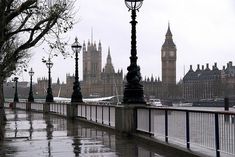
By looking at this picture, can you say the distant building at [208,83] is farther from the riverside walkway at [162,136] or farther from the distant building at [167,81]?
the riverside walkway at [162,136]

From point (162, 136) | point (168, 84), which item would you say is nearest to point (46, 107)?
point (162, 136)

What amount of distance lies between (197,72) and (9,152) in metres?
175

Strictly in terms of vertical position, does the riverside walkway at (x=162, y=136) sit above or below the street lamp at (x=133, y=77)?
below

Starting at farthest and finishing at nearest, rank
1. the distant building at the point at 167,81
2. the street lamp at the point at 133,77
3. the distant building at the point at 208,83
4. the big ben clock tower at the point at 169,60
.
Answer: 1. the big ben clock tower at the point at 169,60
2. the distant building at the point at 167,81
3. the distant building at the point at 208,83
4. the street lamp at the point at 133,77

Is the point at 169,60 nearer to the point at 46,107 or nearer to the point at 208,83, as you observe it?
the point at 208,83

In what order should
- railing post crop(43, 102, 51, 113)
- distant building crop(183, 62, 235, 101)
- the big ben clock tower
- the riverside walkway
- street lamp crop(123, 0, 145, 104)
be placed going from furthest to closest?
the big ben clock tower < distant building crop(183, 62, 235, 101) < railing post crop(43, 102, 51, 113) < street lamp crop(123, 0, 145, 104) < the riverside walkway

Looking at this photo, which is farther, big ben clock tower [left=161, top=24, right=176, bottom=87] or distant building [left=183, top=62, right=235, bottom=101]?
big ben clock tower [left=161, top=24, right=176, bottom=87]

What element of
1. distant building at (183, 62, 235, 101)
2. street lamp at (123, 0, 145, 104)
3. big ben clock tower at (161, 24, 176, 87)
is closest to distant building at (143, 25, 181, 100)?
big ben clock tower at (161, 24, 176, 87)

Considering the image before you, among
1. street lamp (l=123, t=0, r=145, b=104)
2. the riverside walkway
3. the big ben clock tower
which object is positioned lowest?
the riverside walkway

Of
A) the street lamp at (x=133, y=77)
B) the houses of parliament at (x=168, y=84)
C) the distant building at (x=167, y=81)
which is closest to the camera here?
the street lamp at (x=133, y=77)

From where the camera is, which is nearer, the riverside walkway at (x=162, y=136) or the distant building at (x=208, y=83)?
the riverside walkway at (x=162, y=136)

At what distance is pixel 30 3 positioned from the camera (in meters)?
15.5

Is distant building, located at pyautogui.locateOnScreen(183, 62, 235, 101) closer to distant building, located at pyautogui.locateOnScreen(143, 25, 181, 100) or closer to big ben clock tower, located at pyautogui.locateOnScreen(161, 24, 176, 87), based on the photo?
distant building, located at pyautogui.locateOnScreen(143, 25, 181, 100)

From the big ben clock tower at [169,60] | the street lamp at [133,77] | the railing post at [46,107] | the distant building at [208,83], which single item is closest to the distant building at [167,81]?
the big ben clock tower at [169,60]
